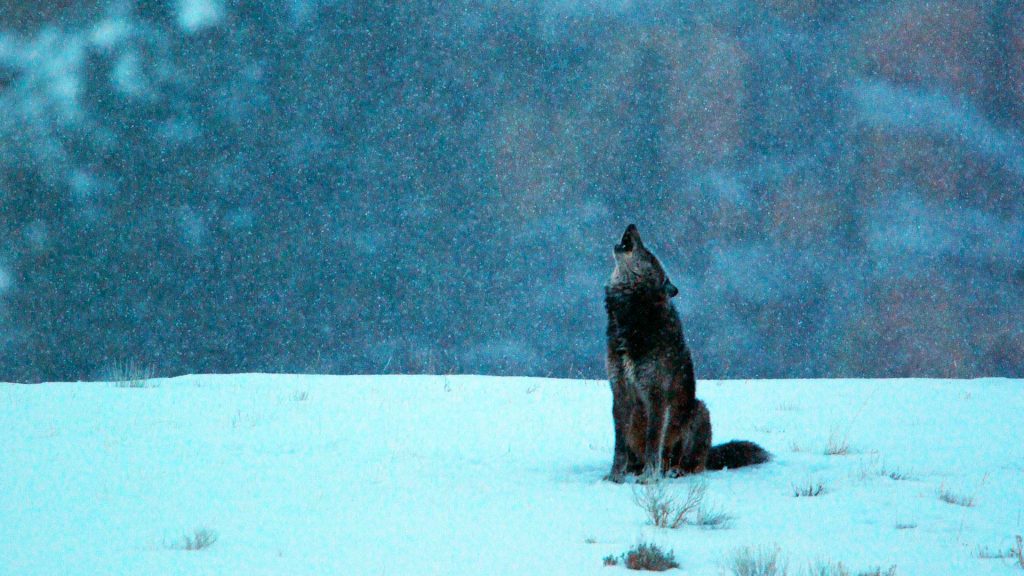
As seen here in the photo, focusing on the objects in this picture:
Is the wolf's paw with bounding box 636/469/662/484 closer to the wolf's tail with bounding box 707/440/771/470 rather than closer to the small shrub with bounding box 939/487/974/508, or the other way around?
the wolf's tail with bounding box 707/440/771/470

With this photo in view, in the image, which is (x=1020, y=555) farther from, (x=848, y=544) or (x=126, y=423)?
(x=126, y=423)

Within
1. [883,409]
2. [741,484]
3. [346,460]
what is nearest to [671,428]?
[741,484]

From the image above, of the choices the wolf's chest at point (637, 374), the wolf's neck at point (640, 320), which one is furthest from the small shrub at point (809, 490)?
the wolf's neck at point (640, 320)

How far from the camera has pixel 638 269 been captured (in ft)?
21.6

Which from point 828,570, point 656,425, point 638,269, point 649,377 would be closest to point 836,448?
point 656,425

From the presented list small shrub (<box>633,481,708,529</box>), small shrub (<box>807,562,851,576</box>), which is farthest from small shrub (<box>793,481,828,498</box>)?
small shrub (<box>807,562,851,576</box>)

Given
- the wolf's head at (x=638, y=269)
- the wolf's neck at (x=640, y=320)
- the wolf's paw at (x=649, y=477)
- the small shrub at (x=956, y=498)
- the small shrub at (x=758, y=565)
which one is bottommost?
the small shrub at (x=758, y=565)

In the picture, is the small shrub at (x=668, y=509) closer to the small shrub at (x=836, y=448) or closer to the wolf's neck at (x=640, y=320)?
the wolf's neck at (x=640, y=320)

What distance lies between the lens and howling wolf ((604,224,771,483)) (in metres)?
6.23

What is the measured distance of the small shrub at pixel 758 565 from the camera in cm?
343

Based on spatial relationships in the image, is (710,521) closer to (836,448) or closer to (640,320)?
(640,320)

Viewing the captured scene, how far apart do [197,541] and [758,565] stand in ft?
8.56

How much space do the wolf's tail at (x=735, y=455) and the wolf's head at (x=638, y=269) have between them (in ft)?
4.56

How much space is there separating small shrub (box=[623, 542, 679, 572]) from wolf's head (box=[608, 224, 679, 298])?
9.89ft
